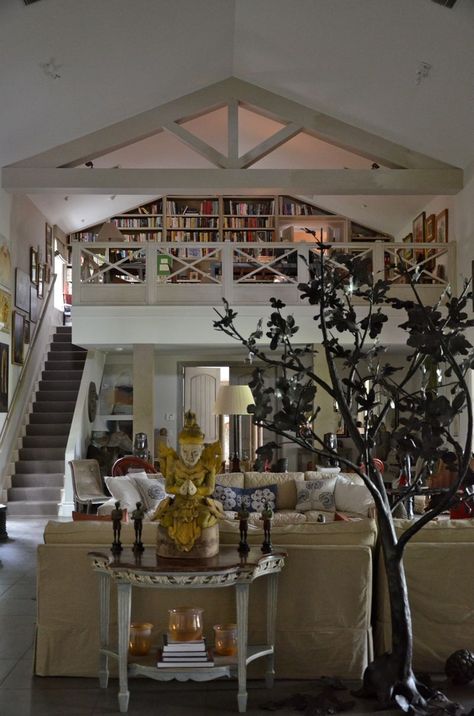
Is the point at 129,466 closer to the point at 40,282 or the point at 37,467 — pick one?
the point at 37,467

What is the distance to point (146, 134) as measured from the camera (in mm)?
11836

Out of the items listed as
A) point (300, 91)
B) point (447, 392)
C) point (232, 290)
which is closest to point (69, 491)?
point (232, 290)

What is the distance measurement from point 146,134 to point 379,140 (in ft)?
10.7

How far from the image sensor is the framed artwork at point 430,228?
12.8m

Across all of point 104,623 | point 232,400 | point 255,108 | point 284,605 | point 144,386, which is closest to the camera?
point 104,623

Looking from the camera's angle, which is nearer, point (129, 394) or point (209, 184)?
point (209, 184)

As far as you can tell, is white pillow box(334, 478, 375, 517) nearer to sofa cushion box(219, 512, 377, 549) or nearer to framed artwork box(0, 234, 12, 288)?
sofa cushion box(219, 512, 377, 549)

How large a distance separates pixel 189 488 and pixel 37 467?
27.3ft

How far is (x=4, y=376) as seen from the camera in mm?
11477

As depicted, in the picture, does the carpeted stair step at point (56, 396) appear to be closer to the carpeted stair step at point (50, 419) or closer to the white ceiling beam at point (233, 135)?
the carpeted stair step at point (50, 419)

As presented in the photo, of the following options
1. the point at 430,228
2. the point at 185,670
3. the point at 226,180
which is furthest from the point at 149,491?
the point at 430,228

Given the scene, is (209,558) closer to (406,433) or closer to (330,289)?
(406,433)

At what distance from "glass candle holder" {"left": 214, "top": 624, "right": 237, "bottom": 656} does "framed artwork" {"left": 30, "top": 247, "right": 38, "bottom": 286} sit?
993 centimetres

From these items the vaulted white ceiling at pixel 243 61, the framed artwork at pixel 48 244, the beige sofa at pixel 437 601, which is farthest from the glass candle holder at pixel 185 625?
the framed artwork at pixel 48 244
